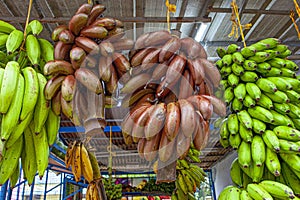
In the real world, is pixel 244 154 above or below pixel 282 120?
below

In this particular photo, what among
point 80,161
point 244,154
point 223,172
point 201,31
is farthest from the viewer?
point 223,172

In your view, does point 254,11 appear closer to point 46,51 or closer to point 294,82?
point 294,82

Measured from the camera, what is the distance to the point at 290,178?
891 millimetres

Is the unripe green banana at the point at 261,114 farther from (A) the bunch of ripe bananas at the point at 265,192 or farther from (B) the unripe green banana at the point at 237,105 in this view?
(A) the bunch of ripe bananas at the point at 265,192

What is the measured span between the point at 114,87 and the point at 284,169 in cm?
74

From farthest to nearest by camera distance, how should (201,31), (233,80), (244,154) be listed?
(201,31), (233,80), (244,154)

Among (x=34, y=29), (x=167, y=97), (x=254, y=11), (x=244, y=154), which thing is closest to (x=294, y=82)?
(x=244, y=154)

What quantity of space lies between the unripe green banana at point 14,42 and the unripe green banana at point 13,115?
0.49 feet

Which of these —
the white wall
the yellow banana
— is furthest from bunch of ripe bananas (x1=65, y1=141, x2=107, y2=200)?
the white wall

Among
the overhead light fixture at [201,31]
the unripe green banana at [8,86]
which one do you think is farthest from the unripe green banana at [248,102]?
the overhead light fixture at [201,31]

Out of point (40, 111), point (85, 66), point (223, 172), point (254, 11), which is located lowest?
point (40, 111)

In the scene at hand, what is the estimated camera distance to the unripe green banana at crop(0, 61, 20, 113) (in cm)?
68

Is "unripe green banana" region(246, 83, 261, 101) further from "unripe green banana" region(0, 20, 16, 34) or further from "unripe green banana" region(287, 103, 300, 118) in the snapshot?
"unripe green banana" region(0, 20, 16, 34)

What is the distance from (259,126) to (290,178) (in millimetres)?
231
